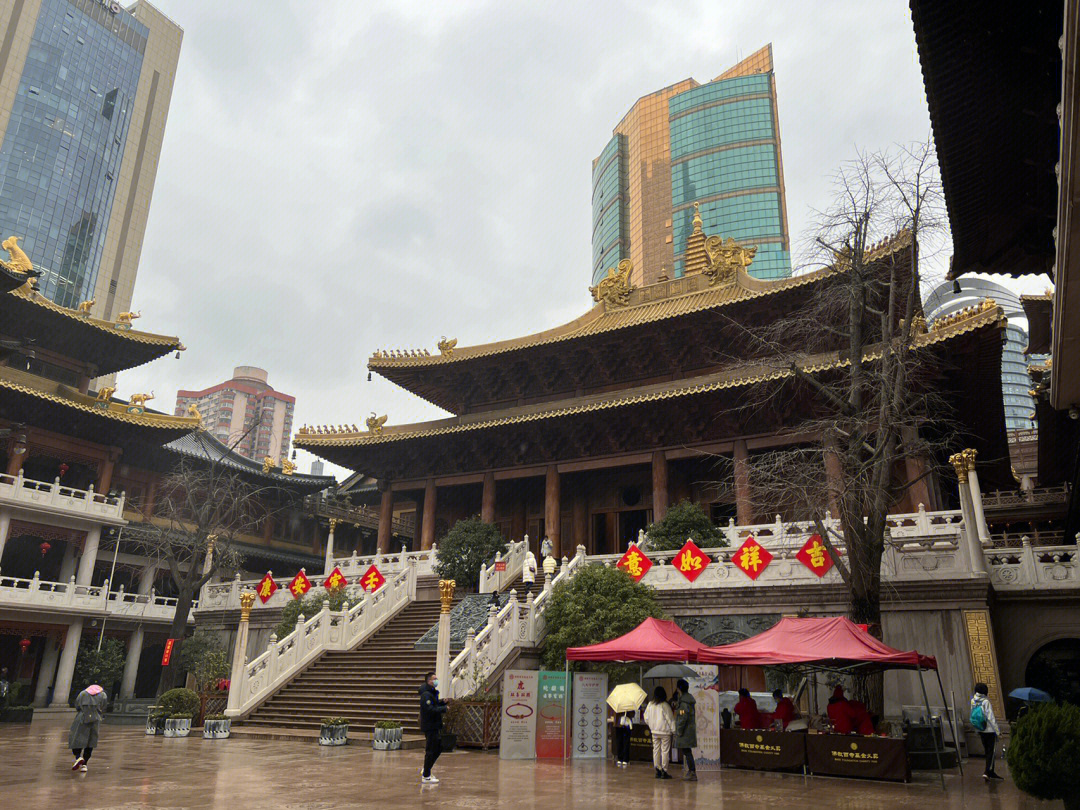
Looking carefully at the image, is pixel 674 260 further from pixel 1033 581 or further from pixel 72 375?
pixel 1033 581

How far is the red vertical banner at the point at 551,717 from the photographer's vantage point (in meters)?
12.7

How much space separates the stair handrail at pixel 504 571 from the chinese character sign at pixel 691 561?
4.40 meters

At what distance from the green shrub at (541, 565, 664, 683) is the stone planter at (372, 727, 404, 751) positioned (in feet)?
12.4

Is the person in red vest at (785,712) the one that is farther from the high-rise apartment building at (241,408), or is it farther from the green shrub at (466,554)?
the high-rise apartment building at (241,408)

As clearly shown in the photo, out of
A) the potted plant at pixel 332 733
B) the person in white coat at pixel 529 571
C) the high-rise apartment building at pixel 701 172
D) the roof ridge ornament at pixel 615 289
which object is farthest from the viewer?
the high-rise apartment building at pixel 701 172

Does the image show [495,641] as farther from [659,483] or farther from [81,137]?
[81,137]

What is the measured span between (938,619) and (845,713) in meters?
4.93

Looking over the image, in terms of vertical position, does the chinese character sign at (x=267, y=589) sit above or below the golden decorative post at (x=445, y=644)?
above

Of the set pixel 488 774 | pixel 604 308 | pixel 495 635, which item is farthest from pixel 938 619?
pixel 604 308

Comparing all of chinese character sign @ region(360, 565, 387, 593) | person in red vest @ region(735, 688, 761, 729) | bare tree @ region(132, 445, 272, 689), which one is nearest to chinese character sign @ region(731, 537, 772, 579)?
person in red vest @ region(735, 688, 761, 729)

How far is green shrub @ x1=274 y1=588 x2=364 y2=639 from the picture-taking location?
813 inches

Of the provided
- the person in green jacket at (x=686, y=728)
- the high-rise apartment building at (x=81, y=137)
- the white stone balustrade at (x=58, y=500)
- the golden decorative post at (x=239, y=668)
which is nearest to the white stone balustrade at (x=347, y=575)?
the golden decorative post at (x=239, y=668)

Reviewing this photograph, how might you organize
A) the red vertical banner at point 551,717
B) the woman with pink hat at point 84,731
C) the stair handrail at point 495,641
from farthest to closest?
1. the stair handrail at point 495,641
2. the red vertical banner at point 551,717
3. the woman with pink hat at point 84,731

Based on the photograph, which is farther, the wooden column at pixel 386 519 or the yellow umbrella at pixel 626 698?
the wooden column at pixel 386 519
